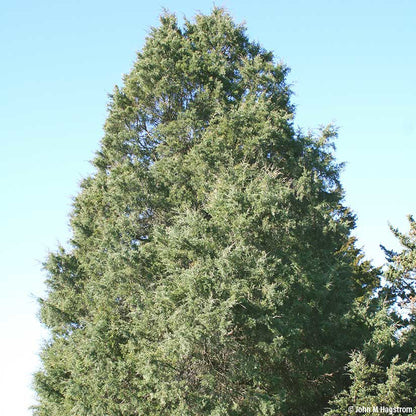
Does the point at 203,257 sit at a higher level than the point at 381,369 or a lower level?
higher

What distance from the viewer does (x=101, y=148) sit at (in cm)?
1709

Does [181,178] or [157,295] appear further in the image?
[181,178]

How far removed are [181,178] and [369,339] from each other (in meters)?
8.18

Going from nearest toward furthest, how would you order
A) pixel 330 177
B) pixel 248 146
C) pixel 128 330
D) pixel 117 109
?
pixel 128 330, pixel 248 146, pixel 330 177, pixel 117 109

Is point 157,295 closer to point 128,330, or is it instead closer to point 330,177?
point 128,330

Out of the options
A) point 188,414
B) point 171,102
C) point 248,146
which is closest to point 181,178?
point 248,146

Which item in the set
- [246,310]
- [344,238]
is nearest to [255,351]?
[246,310]

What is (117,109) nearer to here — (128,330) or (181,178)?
(181,178)

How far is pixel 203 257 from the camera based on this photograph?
1152cm

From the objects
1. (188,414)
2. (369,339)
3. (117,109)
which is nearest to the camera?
(188,414)

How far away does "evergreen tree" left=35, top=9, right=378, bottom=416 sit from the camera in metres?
10.6

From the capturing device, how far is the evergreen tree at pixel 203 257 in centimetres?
1063

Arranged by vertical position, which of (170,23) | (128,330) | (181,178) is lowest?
(128,330)

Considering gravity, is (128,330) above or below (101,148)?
below
